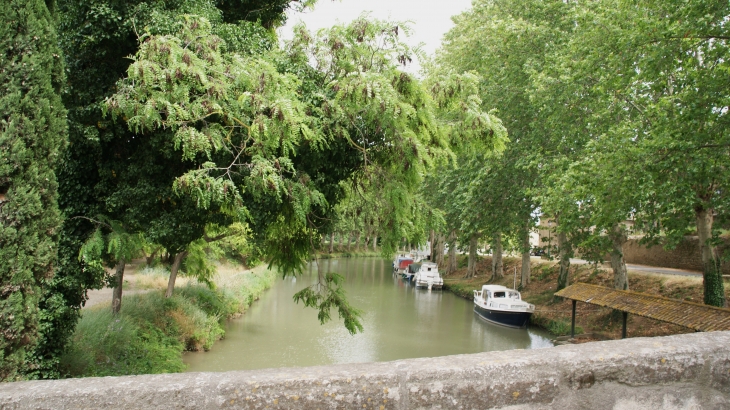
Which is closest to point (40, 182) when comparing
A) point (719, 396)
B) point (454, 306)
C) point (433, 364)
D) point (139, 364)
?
point (433, 364)

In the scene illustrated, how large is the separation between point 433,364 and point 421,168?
5499mm

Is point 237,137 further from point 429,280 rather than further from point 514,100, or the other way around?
point 429,280

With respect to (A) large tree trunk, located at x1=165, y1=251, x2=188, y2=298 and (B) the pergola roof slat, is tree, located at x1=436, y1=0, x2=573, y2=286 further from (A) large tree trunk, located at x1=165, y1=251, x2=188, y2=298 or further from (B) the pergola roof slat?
(A) large tree trunk, located at x1=165, y1=251, x2=188, y2=298

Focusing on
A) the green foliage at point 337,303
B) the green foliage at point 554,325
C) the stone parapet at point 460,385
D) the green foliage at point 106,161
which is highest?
the green foliage at point 106,161

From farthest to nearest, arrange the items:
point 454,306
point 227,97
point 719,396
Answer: point 454,306, point 227,97, point 719,396

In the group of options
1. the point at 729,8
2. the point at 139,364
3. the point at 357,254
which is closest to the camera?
the point at 729,8

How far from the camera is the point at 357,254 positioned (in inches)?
2840

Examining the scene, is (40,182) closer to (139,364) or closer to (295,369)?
(295,369)

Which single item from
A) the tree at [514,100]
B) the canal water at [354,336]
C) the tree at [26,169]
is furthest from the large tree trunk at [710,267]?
the tree at [26,169]

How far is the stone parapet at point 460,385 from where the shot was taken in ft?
6.83

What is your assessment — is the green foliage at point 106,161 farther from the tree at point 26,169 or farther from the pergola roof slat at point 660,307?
the pergola roof slat at point 660,307

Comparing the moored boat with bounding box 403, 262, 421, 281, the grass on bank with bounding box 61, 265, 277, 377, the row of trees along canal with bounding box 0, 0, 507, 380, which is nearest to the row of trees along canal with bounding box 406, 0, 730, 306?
the row of trees along canal with bounding box 0, 0, 507, 380

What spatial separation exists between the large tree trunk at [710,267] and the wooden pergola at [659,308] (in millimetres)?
1522

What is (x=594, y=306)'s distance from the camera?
22.5m
